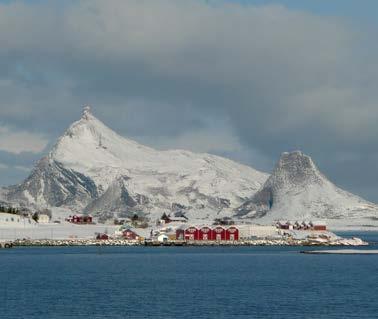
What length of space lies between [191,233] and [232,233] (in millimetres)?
6669

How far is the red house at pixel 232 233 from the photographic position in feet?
579

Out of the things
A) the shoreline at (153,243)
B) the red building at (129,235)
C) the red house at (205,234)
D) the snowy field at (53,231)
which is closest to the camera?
the shoreline at (153,243)

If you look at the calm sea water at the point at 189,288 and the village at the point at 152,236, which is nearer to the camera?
the calm sea water at the point at 189,288

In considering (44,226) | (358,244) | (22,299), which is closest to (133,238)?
(44,226)

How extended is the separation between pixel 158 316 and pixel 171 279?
83.2 ft

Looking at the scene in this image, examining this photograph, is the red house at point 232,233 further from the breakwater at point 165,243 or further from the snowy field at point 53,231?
the snowy field at point 53,231

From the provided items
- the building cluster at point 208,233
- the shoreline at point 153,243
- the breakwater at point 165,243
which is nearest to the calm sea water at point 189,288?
the shoreline at point 153,243

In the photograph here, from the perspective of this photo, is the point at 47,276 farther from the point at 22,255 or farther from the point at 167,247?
the point at 167,247

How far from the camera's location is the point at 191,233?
176 m

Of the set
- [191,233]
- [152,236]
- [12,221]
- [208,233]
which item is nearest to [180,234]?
[191,233]

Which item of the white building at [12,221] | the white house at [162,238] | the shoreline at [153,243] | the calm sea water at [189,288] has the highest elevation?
the white building at [12,221]

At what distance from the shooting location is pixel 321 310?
6122cm

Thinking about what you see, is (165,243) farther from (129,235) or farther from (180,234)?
(129,235)

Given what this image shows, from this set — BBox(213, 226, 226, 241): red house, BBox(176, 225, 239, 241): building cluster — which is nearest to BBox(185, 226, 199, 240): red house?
BBox(176, 225, 239, 241): building cluster
